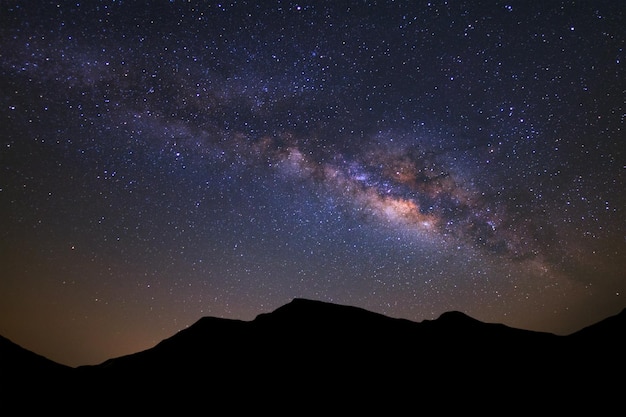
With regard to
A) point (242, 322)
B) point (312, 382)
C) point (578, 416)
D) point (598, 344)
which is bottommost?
point (578, 416)

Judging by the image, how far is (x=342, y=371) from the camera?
16969 mm

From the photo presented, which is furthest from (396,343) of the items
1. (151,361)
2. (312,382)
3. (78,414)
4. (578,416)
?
(78,414)

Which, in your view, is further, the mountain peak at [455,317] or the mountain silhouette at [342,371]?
the mountain peak at [455,317]

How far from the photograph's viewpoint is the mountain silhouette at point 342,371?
14930 millimetres

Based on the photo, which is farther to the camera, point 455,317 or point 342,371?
point 455,317

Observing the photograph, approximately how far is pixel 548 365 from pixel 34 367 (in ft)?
82.4

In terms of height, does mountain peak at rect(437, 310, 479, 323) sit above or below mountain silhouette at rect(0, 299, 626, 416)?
above

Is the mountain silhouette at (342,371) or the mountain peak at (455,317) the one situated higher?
the mountain peak at (455,317)

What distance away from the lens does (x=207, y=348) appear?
769 inches

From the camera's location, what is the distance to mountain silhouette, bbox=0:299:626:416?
14930mm

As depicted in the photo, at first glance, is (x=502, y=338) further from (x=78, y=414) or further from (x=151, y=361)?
(x=78, y=414)

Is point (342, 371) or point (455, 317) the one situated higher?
point (455, 317)

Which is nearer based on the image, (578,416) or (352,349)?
(578,416)

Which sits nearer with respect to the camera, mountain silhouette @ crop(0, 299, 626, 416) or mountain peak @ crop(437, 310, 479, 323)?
mountain silhouette @ crop(0, 299, 626, 416)
